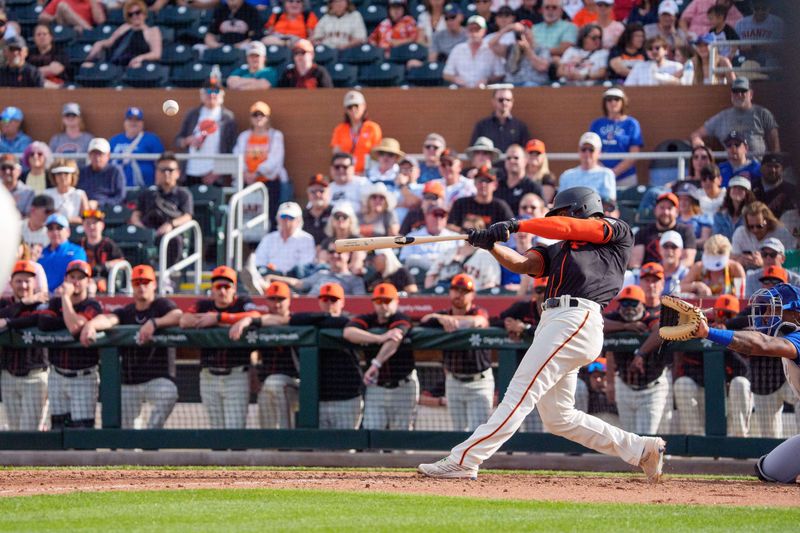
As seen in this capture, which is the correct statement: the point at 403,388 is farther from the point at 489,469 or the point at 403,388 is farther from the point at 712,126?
the point at 712,126

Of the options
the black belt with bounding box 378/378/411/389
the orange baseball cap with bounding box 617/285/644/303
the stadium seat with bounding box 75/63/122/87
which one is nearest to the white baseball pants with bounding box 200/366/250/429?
the black belt with bounding box 378/378/411/389

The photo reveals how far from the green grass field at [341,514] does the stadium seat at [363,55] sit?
9.44 metres

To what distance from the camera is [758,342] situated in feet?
25.9

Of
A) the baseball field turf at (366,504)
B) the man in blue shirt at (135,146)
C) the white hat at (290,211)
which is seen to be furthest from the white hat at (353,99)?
the baseball field turf at (366,504)

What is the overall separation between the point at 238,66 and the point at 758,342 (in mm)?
10401

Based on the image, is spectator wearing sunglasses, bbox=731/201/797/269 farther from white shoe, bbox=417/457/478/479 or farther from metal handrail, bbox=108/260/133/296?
metal handrail, bbox=108/260/133/296

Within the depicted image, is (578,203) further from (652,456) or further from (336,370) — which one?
(336,370)

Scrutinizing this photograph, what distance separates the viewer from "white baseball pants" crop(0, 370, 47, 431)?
1114cm

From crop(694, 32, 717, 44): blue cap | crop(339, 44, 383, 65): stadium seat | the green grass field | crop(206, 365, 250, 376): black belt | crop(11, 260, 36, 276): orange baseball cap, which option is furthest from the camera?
crop(339, 44, 383, 65): stadium seat

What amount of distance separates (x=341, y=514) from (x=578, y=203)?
2.73 meters

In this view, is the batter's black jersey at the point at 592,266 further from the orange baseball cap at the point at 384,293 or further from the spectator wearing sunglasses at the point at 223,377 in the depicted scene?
the spectator wearing sunglasses at the point at 223,377

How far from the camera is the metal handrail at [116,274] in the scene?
12969 mm

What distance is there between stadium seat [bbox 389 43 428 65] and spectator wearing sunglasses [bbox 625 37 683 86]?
278cm

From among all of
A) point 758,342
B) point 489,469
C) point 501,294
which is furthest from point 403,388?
point 758,342
